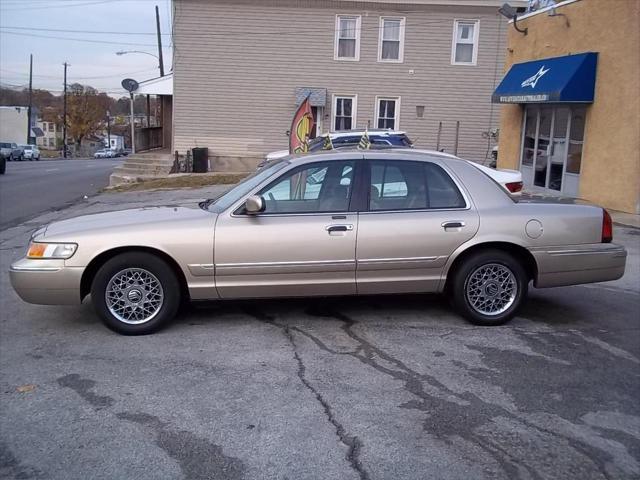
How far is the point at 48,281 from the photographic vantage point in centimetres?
565

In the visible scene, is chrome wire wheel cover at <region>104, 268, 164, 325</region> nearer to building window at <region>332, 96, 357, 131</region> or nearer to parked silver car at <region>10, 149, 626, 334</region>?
parked silver car at <region>10, 149, 626, 334</region>

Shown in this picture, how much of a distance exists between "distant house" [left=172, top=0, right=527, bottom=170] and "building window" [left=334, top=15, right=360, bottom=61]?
37 millimetres

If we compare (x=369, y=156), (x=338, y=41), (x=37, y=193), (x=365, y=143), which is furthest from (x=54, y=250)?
(x=338, y=41)

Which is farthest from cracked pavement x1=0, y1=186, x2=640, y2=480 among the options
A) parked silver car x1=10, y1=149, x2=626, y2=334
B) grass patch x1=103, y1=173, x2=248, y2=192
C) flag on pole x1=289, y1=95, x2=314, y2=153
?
grass patch x1=103, y1=173, x2=248, y2=192

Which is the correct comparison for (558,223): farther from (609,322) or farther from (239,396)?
(239,396)

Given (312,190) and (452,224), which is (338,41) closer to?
(312,190)

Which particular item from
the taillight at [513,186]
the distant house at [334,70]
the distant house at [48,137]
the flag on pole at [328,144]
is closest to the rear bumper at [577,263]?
the taillight at [513,186]

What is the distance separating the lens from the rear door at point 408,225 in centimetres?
588

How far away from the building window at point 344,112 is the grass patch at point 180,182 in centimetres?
479

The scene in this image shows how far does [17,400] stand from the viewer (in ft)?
14.7

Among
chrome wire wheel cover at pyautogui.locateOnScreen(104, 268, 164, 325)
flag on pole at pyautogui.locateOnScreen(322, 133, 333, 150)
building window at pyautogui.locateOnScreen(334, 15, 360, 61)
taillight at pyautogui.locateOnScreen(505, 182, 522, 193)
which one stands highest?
building window at pyautogui.locateOnScreen(334, 15, 360, 61)

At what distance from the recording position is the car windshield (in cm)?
602

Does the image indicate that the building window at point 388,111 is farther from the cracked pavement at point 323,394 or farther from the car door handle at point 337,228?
the car door handle at point 337,228

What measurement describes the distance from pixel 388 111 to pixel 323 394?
2219 centimetres
